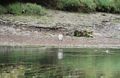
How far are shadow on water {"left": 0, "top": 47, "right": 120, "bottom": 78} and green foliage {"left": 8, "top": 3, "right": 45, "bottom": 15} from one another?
20.5 feet

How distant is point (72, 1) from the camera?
29.8 metres

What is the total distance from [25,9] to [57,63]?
12058 mm

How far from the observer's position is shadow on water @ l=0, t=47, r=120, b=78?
1213 cm

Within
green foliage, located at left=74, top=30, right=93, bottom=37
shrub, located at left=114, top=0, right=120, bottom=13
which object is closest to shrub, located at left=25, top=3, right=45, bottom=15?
green foliage, located at left=74, top=30, right=93, bottom=37

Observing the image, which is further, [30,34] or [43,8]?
[43,8]

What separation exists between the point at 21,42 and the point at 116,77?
1046cm

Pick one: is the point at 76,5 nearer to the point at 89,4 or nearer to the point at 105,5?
the point at 89,4

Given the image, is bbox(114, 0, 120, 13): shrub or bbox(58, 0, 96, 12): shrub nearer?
bbox(58, 0, 96, 12): shrub

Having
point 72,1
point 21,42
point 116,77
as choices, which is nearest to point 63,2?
point 72,1

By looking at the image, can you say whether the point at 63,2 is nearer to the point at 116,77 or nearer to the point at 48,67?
the point at 48,67

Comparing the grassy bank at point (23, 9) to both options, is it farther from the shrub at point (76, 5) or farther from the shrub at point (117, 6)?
the shrub at point (117, 6)

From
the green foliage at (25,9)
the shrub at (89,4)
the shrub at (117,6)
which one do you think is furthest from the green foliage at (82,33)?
the shrub at (117,6)

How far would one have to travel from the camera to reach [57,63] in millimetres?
15078

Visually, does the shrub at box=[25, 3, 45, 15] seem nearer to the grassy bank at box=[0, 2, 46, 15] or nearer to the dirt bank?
the grassy bank at box=[0, 2, 46, 15]
